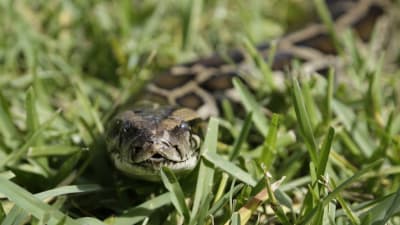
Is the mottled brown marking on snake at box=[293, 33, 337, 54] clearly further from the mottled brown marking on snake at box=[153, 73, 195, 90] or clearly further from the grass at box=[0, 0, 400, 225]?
the mottled brown marking on snake at box=[153, 73, 195, 90]

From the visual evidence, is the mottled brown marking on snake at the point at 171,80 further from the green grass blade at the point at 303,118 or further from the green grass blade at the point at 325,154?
the green grass blade at the point at 325,154

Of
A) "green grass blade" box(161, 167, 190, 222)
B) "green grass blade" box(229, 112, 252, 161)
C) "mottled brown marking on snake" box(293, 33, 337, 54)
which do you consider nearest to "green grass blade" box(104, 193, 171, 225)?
"green grass blade" box(161, 167, 190, 222)

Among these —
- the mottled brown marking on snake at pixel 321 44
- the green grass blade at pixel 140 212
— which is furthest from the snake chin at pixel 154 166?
the mottled brown marking on snake at pixel 321 44

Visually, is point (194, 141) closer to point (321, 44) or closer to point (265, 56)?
point (265, 56)

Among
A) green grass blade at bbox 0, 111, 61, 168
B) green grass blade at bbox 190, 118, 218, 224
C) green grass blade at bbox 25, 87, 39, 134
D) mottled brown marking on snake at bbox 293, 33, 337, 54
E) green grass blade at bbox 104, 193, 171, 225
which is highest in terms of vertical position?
green grass blade at bbox 25, 87, 39, 134

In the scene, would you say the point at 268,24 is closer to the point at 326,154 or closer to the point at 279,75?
the point at 279,75

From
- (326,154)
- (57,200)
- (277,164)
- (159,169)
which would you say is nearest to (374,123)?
(277,164)

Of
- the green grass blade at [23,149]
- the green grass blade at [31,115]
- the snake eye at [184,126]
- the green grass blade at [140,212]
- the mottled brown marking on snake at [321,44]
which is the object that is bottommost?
the mottled brown marking on snake at [321,44]

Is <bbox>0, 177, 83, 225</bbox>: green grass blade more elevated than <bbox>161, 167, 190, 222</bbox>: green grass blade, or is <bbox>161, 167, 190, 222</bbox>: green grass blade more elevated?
<bbox>0, 177, 83, 225</bbox>: green grass blade
